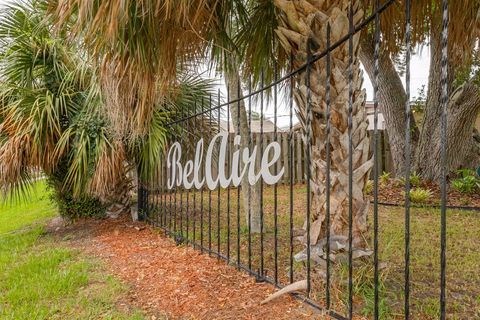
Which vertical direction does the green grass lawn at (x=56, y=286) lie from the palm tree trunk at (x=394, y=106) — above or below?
below

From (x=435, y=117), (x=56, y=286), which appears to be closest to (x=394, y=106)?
(x=435, y=117)

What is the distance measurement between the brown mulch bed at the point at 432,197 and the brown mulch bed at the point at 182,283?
13.3ft

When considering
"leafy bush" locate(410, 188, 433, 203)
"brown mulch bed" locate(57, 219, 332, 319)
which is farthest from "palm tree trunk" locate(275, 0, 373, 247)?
"leafy bush" locate(410, 188, 433, 203)

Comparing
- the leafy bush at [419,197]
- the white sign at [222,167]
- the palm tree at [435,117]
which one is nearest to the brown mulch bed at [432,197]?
the leafy bush at [419,197]

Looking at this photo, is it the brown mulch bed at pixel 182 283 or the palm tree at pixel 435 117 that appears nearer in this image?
the brown mulch bed at pixel 182 283

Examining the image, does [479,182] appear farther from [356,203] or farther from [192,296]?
[192,296]

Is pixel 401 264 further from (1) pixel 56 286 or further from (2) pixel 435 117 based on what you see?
(2) pixel 435 117

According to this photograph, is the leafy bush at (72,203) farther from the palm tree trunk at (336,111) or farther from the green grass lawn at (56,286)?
the palm tree trunk at (336,111)

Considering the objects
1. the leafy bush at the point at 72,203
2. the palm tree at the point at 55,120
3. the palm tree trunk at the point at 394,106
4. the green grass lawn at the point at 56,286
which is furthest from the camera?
the palm tree trunk at the point at 394,106

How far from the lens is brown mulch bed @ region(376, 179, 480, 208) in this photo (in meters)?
6.28

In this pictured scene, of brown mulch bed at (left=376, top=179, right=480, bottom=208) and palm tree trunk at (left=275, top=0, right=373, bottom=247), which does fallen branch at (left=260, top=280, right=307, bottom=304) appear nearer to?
palm tree trunk at (left=275, top=0, right=373, bottom=247)

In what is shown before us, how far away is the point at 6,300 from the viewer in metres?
2.97

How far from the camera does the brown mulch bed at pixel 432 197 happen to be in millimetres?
6277

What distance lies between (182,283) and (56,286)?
1027mm
